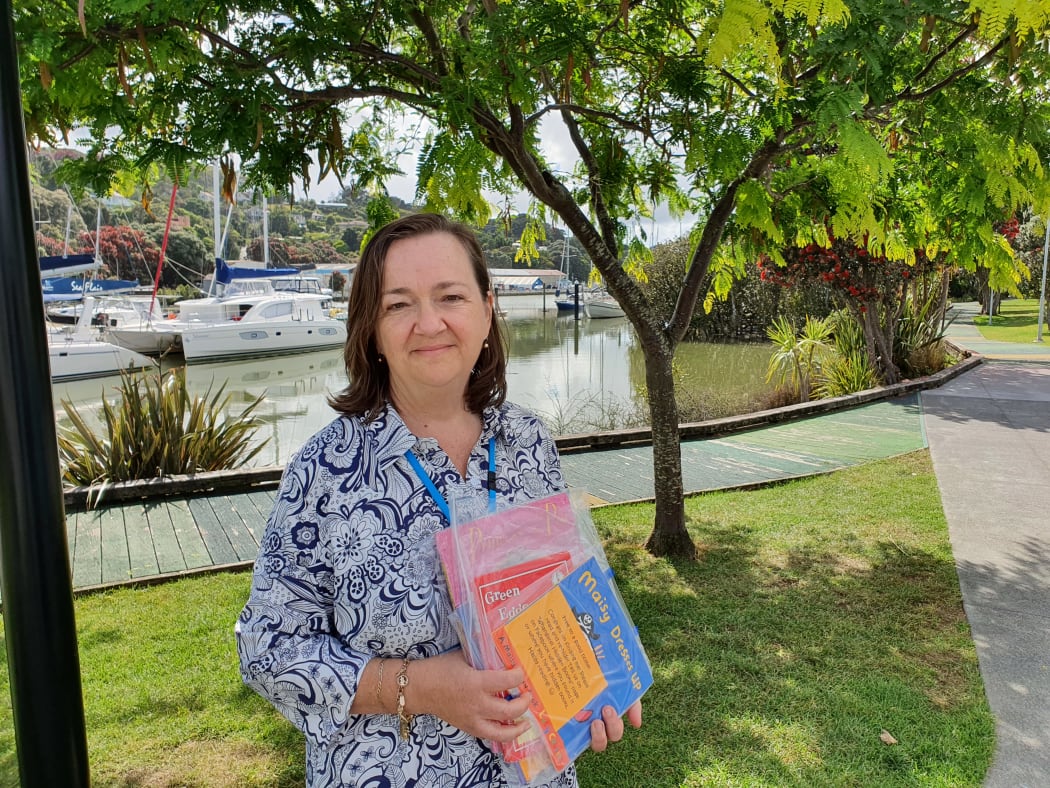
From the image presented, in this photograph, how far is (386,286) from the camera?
1.54 m

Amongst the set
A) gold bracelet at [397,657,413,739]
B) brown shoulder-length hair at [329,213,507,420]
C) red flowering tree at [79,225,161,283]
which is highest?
Answer: red flowering tree at [79,225,161,283]

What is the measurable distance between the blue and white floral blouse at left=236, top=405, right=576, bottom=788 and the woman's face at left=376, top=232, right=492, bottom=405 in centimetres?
18

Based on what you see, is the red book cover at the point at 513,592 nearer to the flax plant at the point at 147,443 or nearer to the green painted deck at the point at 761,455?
the green painted deck at the point at 761,455

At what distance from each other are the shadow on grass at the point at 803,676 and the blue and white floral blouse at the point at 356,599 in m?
1.71

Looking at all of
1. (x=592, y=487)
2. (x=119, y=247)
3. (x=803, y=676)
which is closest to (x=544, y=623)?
(x=803, y=676)

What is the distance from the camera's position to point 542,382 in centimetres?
1714

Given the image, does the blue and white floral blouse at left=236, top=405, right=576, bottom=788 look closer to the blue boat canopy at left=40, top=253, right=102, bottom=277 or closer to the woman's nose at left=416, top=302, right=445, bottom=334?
the woman's nose at left=416, top=302, right=445, bottom=334

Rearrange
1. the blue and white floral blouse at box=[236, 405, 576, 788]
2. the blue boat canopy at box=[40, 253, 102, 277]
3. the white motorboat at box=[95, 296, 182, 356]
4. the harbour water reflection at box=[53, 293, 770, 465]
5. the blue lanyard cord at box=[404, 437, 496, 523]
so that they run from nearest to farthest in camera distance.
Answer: the blue and white floral blouse at box=[236, 405, 576, 788] < the blue lanyard cord at box=[404, 437, 496, 523] < the harbour water reflection at box=[53, 293, 770, 465] < the blue boat canopy at box=[40, 253, 102, 277] < the white motorboat at box=[95, 296, 182, 356]

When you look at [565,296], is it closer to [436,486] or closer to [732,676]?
[732,676]

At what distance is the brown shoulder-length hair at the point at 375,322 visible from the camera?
1.56 m

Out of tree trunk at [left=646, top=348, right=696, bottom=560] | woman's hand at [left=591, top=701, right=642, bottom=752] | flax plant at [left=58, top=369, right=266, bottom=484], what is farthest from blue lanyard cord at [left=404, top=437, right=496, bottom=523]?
flax plant at [left=58, top=369, right=266, bottom=484]

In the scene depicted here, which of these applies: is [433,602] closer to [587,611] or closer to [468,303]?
[587,611]

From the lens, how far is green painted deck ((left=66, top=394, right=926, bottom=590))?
17.4ft

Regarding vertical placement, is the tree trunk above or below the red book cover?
below
